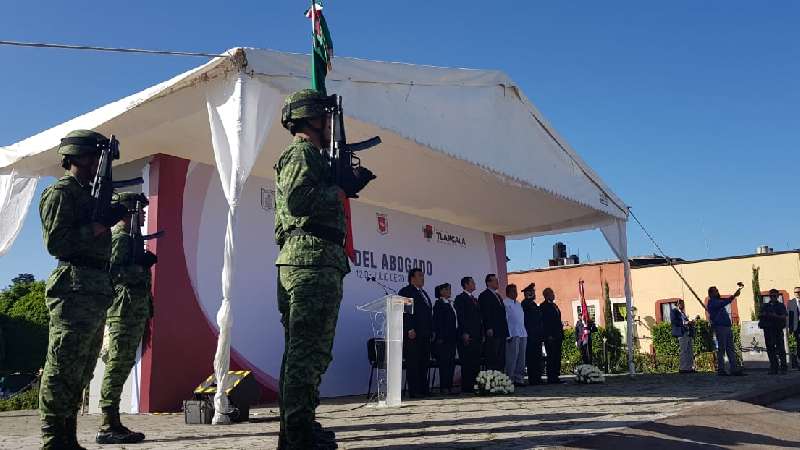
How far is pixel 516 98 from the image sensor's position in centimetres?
861

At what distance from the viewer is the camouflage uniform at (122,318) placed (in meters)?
4.56

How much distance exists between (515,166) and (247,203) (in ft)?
11.2

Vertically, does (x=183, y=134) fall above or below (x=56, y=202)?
above

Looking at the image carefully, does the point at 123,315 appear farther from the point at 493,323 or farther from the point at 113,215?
the point at 493,323

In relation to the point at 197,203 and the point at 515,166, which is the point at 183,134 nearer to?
the point at 197,203

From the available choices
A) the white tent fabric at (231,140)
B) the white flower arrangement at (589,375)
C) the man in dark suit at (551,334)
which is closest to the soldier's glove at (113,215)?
the white tent fabric at (231,140)

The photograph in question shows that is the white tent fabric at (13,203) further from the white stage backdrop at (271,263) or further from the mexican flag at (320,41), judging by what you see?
the mexican flag at (320,41)

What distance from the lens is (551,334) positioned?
10.5 meters

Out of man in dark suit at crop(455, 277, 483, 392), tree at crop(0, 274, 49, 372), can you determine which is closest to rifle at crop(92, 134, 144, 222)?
man in dark suit at crop(455, 277, 483, 392)

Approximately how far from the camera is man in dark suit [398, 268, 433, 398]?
332 inches

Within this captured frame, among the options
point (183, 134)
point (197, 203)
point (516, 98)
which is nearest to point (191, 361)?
point (197, 203)

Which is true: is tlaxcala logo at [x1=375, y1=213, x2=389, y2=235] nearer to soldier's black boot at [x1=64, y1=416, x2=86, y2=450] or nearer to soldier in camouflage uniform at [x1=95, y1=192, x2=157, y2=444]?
soldier in camouflage uniform at [x1=95, y1=192, x2=157, y2=444]

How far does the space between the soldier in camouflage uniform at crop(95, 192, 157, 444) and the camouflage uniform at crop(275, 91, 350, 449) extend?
1.84 meters

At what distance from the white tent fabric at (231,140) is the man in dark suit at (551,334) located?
244 inches
